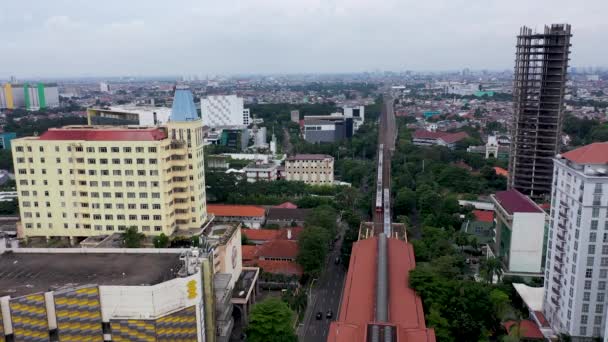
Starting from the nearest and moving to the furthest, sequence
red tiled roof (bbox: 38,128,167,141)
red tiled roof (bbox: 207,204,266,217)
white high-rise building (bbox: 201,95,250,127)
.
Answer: red tiled roof (bbox: 38,128,167,141) < red tiled roof (bbox: 207,204,266,217) < white high-rise building (bbox: 201,95,250,127)

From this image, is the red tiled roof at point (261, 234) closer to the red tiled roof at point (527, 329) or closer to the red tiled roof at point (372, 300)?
the red tiled roof at point (372, 300)

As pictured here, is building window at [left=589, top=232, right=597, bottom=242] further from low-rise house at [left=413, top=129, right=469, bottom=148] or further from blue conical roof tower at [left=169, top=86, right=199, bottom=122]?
low-rise house at [left=413, top=129, right=469, bottom=148]

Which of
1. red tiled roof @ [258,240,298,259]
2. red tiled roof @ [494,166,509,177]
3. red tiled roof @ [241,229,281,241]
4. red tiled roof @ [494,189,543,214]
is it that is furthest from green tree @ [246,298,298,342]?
red tiled roof @ [494,166,509,177]

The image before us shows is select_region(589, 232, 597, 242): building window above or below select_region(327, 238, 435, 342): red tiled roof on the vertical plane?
above

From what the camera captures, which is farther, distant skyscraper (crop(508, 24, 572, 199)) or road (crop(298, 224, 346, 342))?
distant skyscraper (crop(508, 24, 572, 199))

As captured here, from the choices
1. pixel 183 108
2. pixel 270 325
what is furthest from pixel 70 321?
pixel 183 108

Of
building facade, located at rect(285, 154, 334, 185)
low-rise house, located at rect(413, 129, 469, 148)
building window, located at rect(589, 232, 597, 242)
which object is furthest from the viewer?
low-rise house, located at rect(413, 129, 469, 148)

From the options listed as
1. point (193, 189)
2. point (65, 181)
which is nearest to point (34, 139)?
point (65, 181)
